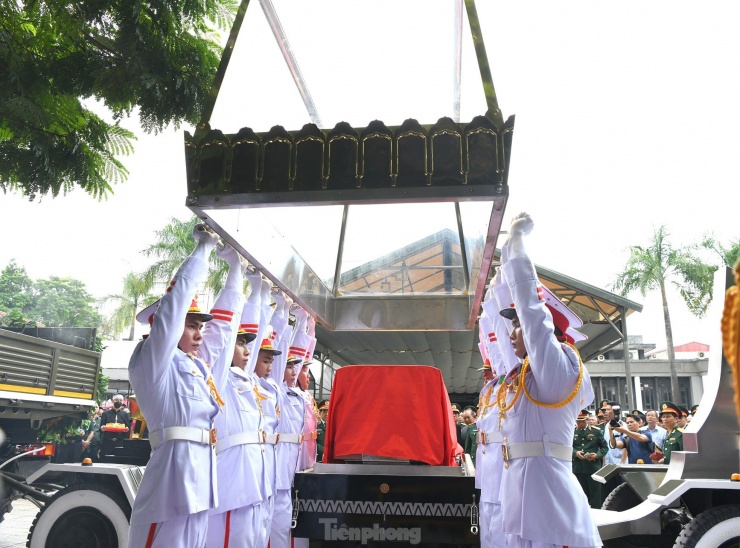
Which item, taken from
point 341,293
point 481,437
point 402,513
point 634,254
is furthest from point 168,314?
point 634,254

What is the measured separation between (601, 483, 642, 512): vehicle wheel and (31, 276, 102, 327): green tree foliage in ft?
194

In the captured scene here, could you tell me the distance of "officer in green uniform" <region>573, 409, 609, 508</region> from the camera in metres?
8.55

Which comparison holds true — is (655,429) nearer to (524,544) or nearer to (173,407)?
(524,544)

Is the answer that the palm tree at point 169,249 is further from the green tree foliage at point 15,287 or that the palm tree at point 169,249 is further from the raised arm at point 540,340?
the green tree foliage at point 15,287

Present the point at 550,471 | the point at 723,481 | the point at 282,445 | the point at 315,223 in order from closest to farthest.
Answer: the point at 550,471 → the point at 723,481 → the point at 282,445 → the point at 315,223

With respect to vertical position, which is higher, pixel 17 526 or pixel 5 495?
pixel 5 495

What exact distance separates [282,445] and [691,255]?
83.3ft

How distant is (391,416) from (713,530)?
2.35m

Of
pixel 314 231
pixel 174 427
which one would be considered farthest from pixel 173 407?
pixel 314 231

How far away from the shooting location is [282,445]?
231 inches

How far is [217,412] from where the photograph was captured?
11.9 feet

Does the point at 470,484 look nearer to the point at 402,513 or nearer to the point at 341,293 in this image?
the point at 402,513

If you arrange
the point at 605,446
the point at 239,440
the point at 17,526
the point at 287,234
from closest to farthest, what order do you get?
the point at 239,440 < the point at 287,234 < the point at 17,526 < the point at 605,446

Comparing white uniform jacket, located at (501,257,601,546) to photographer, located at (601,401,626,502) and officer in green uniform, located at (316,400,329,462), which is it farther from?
photographer, located at (601,401,626,502)
